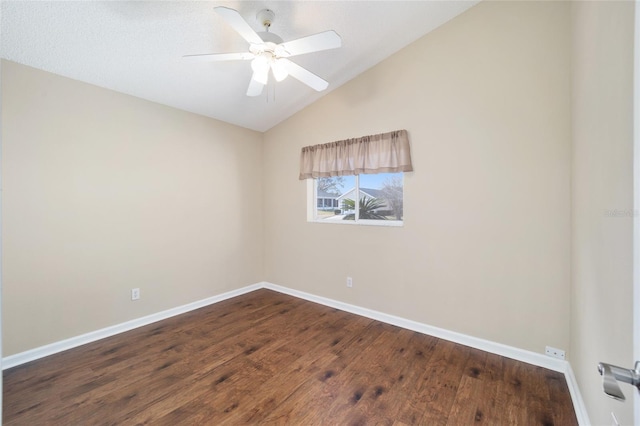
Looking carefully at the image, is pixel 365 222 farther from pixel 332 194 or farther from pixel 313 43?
pixel 313 43

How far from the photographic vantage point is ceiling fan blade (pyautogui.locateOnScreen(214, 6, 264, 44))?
151 centimetres

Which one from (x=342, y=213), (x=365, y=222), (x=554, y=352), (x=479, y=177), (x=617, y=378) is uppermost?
(x=479, y=177)

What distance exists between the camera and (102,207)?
8.80 ft

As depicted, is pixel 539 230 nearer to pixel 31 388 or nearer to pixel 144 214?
pixel 144 214

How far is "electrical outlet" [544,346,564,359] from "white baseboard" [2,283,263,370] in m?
3.50

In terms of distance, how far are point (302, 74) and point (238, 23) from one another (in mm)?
634

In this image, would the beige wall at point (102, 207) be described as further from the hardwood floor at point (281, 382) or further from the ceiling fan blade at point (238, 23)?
the ceiling fan blade at point (238, 23)

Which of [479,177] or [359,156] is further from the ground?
[359,156]

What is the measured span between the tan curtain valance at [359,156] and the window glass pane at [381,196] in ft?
0.56

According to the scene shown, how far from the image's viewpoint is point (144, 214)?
9.77ft

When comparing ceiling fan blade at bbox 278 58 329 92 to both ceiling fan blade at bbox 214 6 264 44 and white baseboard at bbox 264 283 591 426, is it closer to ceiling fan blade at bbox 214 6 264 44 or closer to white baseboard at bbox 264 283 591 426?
ceiling fan blade at bbox 214 6 264 44

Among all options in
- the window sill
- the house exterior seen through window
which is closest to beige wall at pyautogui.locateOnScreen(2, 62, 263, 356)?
the house exterior seen through window

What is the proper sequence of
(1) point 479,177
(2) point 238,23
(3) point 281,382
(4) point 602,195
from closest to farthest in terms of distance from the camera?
(4) point 602,195 < (2) point 238,23 < (3) point 281,382 < (1) point 479,177

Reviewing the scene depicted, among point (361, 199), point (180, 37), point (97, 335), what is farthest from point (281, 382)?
point (180, 37)
